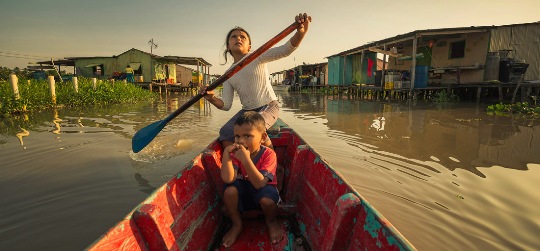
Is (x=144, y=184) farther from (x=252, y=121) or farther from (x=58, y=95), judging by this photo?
(x=58, y=95)

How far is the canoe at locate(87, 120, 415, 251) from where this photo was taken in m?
1.28

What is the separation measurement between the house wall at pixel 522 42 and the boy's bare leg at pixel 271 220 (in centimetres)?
1742

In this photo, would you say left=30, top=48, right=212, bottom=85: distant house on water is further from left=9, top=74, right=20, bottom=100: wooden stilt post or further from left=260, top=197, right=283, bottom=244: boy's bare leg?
left=260, top=197, right=283, bottom=244: boy's bare leg

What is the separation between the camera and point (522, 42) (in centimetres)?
1448

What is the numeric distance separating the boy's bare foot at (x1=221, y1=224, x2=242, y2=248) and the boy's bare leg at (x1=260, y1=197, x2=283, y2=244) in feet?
0.73

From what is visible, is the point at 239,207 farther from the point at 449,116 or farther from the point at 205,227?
the point at 449,116

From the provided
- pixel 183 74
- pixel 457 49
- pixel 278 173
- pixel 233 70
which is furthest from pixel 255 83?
pixel 183 74

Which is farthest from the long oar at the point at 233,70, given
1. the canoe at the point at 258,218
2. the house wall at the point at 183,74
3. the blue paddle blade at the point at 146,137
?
the house wall at the point at 183,74

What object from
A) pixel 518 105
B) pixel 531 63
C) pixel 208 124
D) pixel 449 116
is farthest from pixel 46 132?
pixel 531 63

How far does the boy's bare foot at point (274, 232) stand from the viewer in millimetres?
1968

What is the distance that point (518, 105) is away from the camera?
8.92 m

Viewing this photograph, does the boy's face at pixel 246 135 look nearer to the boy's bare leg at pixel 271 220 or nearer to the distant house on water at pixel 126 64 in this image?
the boy's bare leg at pixel 271 220

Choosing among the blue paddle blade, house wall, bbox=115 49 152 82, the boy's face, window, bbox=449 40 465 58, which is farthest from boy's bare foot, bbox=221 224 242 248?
house wall, bbox=115 49 152 82

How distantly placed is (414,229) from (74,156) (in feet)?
16.4
